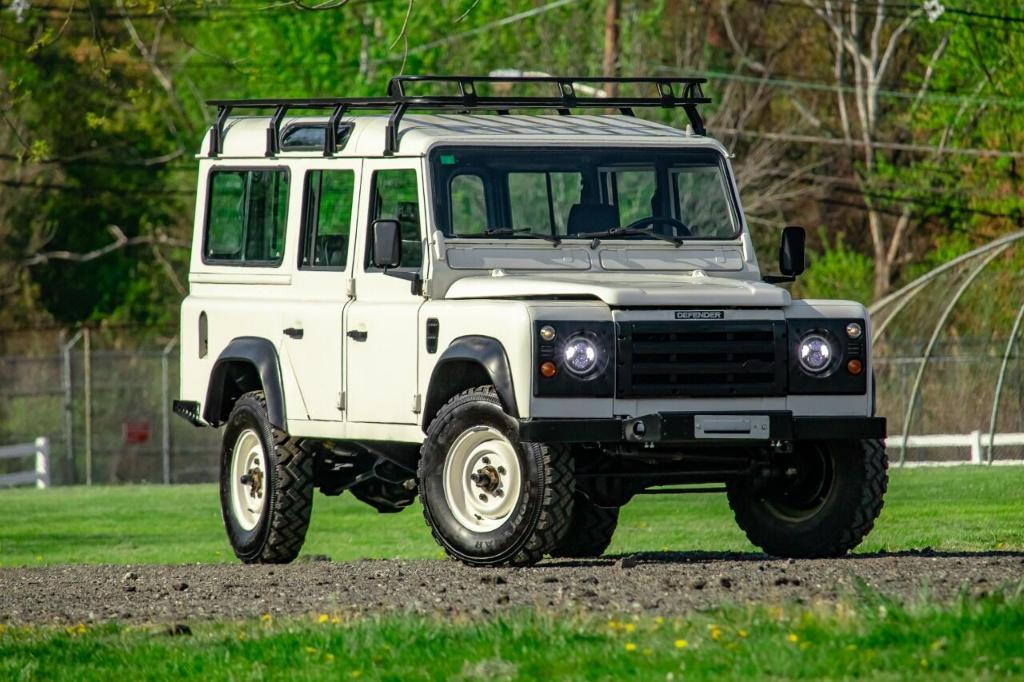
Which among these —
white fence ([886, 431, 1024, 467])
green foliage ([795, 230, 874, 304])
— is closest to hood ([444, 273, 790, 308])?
white fence ([886, 431, 1024, 467])

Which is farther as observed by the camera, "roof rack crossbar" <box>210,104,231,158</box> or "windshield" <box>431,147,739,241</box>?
"roof rack crossbar" <box>210,104,231,158</box>

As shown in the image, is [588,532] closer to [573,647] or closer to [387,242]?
[387,242]

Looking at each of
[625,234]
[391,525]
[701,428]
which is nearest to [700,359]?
[701,428]

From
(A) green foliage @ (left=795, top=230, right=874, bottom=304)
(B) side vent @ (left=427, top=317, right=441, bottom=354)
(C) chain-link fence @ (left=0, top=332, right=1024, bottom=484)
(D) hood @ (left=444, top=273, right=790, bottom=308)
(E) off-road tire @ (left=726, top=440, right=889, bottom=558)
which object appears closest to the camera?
(D) hood @ (left=444, top=273, right=790, bottom=308)

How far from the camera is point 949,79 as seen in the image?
46.9 m

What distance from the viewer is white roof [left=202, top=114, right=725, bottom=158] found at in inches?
523

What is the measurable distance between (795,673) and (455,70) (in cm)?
3850

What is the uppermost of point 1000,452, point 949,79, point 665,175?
point 949,79

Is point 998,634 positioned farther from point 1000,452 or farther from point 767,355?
point 1000,452

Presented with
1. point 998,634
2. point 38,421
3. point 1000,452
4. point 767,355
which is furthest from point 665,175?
point 38,421

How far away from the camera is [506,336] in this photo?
11844 millimetres

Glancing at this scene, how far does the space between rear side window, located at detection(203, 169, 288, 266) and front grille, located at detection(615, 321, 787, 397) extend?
331 cm

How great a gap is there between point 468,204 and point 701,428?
2.21 metres

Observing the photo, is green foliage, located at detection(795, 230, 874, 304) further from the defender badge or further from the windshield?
the defender badge
